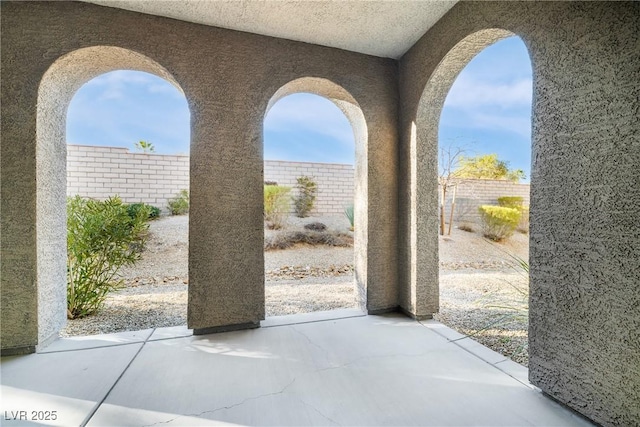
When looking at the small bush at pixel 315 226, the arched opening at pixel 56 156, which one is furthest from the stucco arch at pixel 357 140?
the small bush at pixel 315 226

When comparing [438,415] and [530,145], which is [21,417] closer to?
[438,415]

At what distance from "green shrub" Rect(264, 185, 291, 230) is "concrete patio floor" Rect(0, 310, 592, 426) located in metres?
5.16

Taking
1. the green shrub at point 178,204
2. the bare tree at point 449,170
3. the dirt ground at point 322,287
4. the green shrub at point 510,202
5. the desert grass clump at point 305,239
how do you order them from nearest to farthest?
the dirt ground at point 322,287 → the desert grass clump at point 305,239 → the green shrub at point 178,204 → the bare tree at point 449,170 → the green shrub at point 510,202

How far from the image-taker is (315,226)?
325 inches

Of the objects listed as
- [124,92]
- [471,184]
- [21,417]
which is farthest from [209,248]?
[471,184]

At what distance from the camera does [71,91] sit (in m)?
3.08

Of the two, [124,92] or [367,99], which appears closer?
[367,99]

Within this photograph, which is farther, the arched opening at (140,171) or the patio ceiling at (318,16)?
the arched opening at (140,171)

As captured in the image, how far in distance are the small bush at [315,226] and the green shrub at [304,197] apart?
0.52m

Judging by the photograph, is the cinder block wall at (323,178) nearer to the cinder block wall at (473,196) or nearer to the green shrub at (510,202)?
the cinder block wall at (473,196)

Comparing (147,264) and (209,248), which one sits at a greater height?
(209,248)

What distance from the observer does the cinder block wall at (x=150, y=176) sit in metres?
6.69

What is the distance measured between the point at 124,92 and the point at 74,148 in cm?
250

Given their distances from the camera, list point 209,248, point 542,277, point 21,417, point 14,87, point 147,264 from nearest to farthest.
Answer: point 21,417 → point 542,277 → point 14,87 → point 209,248 → point 147,264
